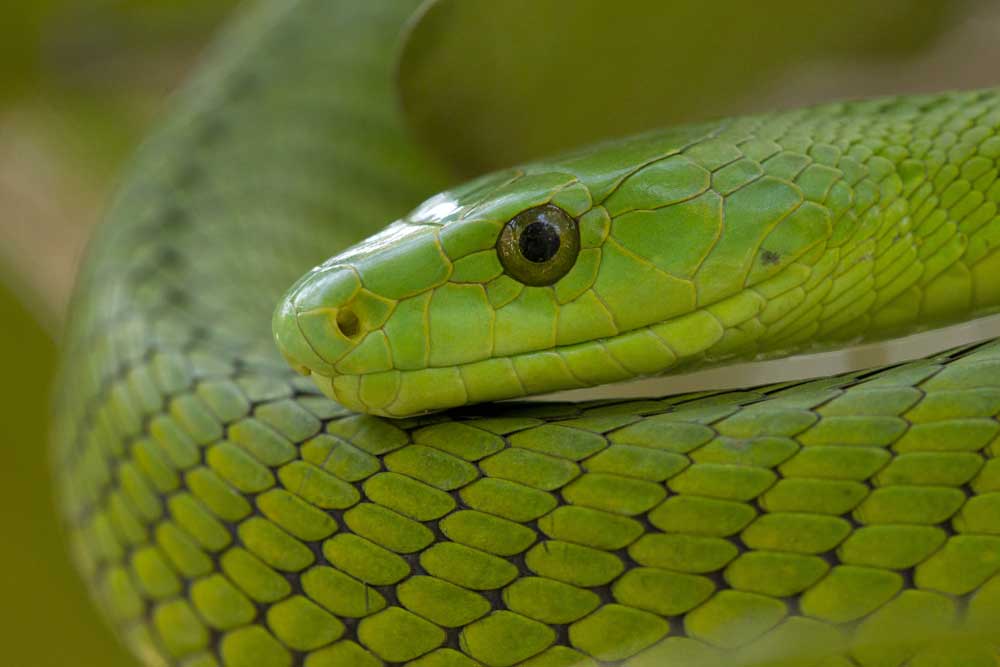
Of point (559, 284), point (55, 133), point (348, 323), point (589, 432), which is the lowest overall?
point (589, 432)

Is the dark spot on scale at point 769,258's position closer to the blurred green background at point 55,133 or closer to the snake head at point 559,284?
the snake head at point 559,284

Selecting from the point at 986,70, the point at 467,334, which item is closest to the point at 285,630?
the point at 467,334

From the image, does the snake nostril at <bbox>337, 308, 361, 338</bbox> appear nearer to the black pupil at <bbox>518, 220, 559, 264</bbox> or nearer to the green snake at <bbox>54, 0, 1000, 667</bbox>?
the green snake at <bbox>54, 0, 1000, 667</bbox>

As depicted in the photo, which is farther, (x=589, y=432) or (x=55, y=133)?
(x=55, y=133)

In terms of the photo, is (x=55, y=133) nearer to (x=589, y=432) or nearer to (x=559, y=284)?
(x=559, y=284)

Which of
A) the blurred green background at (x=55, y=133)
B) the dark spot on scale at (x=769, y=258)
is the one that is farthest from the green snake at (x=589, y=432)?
the blurred green background at (x=55, y=133)

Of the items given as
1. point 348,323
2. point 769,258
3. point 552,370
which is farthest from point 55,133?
point 769,258

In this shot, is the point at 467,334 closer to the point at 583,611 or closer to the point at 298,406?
the point at 298,406

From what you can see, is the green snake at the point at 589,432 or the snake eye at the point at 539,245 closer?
the green snake at the point at 589,432
